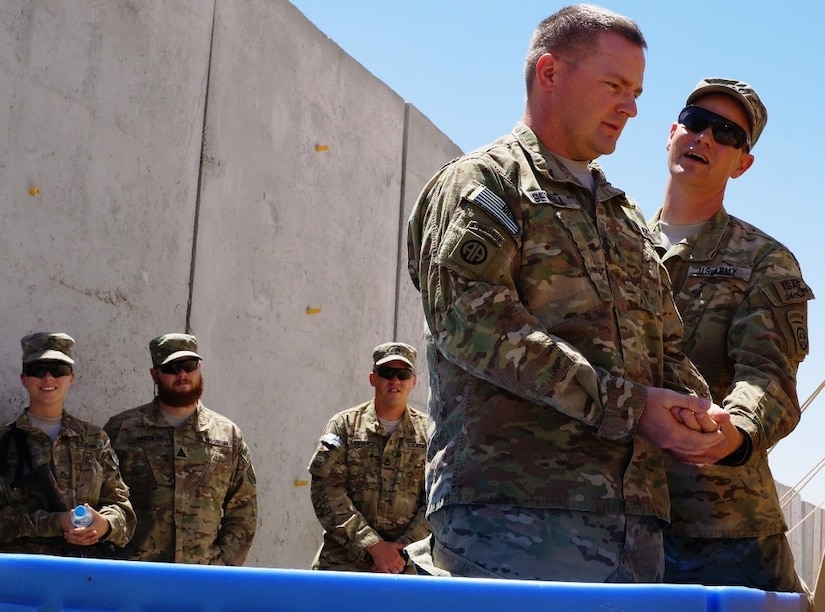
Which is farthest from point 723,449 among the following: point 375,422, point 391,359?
point 391,359

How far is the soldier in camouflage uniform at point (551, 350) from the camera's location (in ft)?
7.06

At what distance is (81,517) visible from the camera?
202 inches

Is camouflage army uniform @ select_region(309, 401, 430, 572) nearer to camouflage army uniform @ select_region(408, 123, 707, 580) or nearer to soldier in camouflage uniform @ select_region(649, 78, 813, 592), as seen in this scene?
soldier in camouflage uniform @ select_region(649, 78, 813, 592)

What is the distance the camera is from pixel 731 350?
2.99m

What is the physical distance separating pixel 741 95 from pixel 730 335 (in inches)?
25.9

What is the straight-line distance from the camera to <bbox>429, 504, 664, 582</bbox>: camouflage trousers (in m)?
2.11

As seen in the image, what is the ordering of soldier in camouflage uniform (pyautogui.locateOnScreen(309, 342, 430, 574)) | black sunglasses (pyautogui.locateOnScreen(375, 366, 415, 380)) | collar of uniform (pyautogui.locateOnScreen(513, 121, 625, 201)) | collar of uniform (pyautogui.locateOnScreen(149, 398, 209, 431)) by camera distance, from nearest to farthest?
collar of uniform (pyautogui.locateOnScreen(513, 121, 625, 201))
collar of uniform (pyautogui.locateOnScreen(149, 398, 209, 431))
soldier in camouflage uniform (pyautogui.locateOnScreen(309, 342, 430, 574))
black sunglasses (pyautogui.locateOnScreen(375, 366, 415, 380))

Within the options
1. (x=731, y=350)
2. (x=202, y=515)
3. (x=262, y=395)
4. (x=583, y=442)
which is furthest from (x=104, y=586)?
(x=262, y=395)

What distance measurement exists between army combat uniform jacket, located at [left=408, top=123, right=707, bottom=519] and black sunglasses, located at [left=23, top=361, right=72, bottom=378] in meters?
3.50

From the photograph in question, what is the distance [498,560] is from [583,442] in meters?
0.29

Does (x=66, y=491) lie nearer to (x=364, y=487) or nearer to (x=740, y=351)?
(x=364, y=487)

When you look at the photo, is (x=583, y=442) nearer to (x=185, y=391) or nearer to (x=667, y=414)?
Answer: (x=667, y=414)

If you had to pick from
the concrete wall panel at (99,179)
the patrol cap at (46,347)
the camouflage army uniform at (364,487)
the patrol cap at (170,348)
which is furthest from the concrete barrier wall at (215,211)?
the camouflage army uniform at (364,487)

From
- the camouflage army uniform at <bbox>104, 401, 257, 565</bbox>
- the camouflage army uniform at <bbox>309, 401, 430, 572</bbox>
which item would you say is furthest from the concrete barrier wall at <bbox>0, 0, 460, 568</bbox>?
the camouflage army uniform at <bbox>309, 401, 430, 572</bbox>
